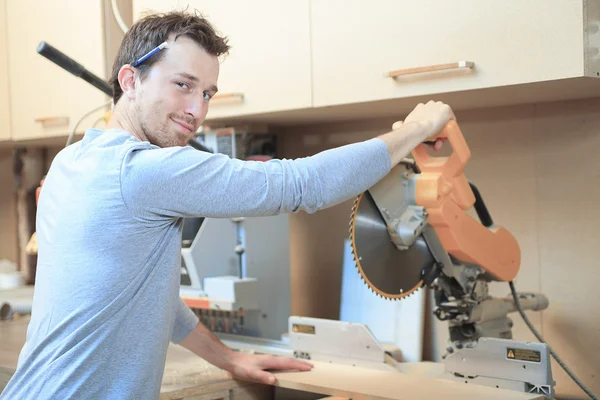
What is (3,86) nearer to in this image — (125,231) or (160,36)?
(160,36)

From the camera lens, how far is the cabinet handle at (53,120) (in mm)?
2512

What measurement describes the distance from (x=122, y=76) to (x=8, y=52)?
1663 millimetres

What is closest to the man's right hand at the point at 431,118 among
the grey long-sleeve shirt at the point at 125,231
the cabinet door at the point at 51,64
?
the grey long-sleeve shirt at the point at 125,231

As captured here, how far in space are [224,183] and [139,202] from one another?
13cm

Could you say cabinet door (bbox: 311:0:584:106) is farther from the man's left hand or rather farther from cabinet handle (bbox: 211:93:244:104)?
the man's left hand

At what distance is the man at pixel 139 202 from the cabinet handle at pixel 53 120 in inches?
50.1

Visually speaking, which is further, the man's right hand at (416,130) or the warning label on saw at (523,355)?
the warning label on saw at (523,355)

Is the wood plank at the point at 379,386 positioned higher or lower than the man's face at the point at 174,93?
lower

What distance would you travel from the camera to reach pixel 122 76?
128 centimetres

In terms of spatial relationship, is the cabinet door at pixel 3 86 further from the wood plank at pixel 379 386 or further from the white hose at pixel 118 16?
the wood plank at pixel 379 386

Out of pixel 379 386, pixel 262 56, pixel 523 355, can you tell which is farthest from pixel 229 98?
pixel 523 355

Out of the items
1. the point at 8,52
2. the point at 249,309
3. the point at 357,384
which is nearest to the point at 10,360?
the point at 249,309

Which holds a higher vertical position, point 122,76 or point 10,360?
point 122,76

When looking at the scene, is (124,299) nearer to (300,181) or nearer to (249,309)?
(300,181)
